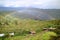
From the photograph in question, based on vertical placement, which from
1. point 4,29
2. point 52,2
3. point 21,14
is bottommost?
point 4,29

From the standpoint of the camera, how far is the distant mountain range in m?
1.75

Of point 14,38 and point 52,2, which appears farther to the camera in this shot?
point 52,2

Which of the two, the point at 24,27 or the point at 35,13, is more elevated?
the point at 35,13

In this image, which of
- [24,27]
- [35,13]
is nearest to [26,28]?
[24,27]

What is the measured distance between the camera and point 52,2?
1.80m

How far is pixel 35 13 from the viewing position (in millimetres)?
1776

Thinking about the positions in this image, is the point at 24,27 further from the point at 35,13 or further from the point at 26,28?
the point at 35,13

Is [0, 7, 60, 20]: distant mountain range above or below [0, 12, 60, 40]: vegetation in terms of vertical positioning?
above

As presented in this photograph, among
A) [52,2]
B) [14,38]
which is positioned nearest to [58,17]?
[52,2]

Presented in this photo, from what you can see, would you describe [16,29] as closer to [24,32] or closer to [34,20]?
[24,32]

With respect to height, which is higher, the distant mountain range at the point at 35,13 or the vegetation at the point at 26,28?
the distant mountain range at the point at 35,13

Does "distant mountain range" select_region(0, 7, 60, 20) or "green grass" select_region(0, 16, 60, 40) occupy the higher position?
"distant mountain range" select_region(0, 7, 60, 20)

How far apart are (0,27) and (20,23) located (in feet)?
0.84

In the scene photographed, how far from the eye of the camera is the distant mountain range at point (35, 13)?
175cm
